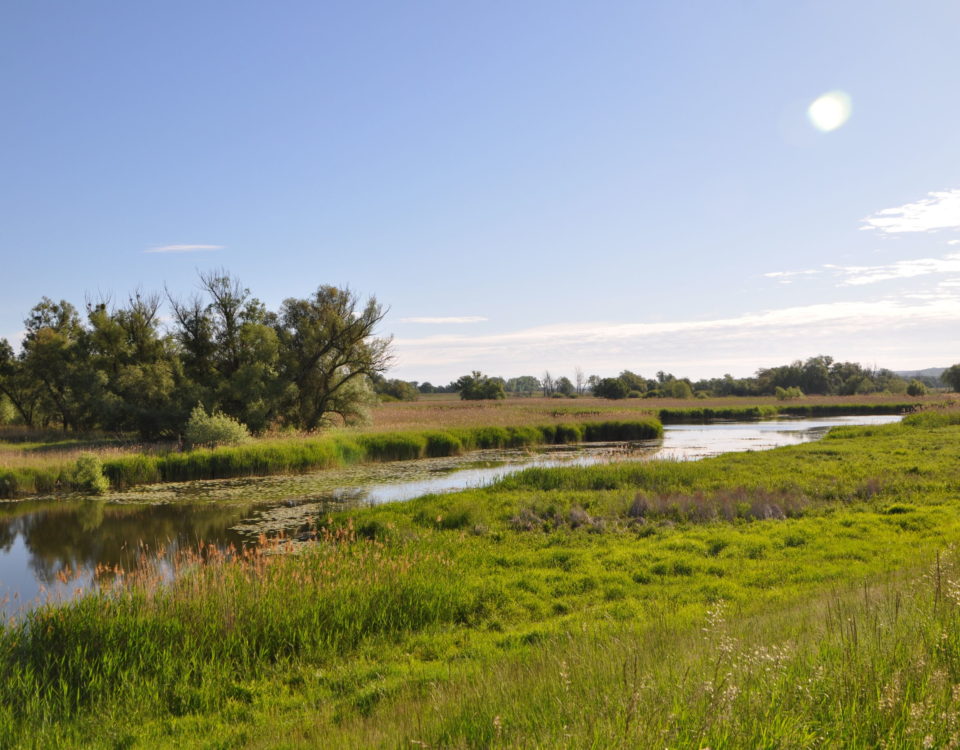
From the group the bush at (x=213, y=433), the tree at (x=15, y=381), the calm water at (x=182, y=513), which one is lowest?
the calm water at (x=182, y=513)

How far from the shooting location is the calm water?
13.0m

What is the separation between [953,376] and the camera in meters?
72.8

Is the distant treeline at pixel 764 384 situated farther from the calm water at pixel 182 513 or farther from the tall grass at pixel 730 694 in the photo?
the tall grass at pixel 730 694

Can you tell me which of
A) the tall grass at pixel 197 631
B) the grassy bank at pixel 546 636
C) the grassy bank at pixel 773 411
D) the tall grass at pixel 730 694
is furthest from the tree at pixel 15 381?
the grassy bank at pixel 773 411

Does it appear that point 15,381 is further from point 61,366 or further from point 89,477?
point 89,477

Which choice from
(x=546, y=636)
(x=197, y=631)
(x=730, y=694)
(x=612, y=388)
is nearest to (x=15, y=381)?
(x=197, y=631)

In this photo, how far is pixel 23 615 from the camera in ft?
26.3

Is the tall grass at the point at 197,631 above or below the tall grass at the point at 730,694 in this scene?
below

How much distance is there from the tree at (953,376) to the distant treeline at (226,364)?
7210 centimetres

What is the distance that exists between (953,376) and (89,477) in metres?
87.5

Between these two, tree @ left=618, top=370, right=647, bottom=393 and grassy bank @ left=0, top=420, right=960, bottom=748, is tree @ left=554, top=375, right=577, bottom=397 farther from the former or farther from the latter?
grassy bank @ left=0, top=420, right=960, bottom=748

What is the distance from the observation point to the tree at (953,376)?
72125 mm

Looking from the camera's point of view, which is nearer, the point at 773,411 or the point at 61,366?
the point at 61,366

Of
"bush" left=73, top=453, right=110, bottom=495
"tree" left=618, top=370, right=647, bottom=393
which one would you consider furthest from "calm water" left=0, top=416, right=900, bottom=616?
"tree" left=618, top=370, right=647, bottom=393
